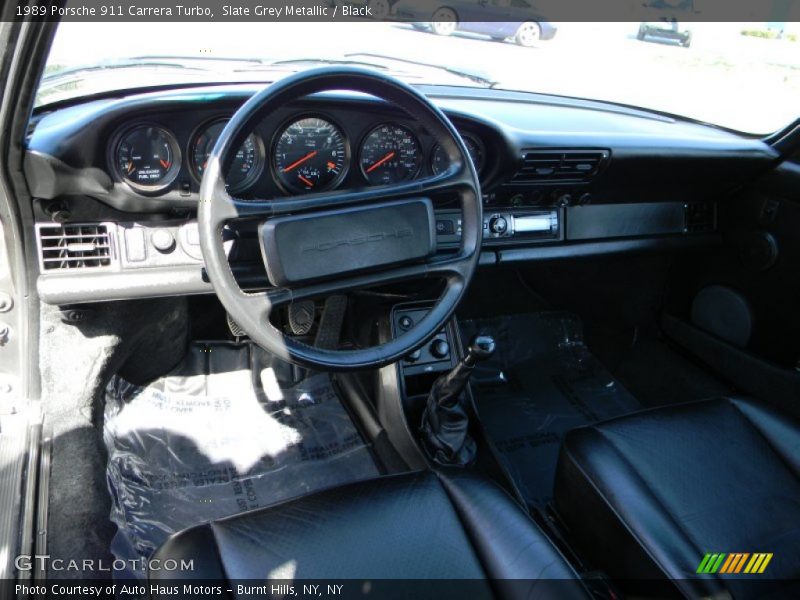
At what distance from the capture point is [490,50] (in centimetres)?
286

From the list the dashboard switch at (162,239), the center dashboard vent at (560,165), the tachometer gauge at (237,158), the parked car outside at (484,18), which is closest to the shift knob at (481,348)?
the center dashboard vent at (560,165)

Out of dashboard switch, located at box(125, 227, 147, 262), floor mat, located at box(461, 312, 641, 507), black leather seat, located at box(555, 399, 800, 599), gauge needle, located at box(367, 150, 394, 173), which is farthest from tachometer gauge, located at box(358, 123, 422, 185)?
floor mat, located at box(461, 312, 641, 507)

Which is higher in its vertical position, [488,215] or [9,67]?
[9,67]

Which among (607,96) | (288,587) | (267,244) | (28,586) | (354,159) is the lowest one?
(28,586)

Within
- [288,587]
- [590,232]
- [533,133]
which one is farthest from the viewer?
[590,232]

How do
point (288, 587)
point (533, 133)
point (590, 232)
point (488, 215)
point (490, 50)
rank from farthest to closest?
point (490, 50), point (590, 232), point (488, 215), point (533, 133), point (288, 587)

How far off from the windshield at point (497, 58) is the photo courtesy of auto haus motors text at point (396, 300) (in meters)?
0.01

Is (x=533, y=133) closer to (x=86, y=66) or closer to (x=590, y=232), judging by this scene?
(x=590, y=232)

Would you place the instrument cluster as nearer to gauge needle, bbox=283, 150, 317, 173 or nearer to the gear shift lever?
gauge needle, bbox=283, 150, 317, 173

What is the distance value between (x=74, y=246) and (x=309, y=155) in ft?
2.33

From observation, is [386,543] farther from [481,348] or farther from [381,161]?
[381,161]

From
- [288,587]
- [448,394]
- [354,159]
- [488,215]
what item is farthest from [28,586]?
[488,215]

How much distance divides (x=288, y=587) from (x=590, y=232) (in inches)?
72.5

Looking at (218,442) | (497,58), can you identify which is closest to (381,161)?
(497,58)
